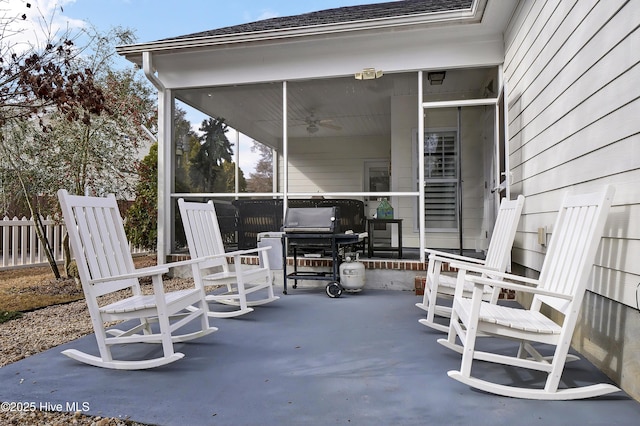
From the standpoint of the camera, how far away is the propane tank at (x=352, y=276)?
445cm

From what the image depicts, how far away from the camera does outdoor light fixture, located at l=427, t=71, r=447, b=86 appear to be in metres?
4.91

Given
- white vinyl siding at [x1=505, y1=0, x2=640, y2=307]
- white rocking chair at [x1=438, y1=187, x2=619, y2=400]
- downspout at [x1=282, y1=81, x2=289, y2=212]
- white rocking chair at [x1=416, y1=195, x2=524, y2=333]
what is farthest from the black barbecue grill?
white rocking chair at [x1=438, y1=187, x2=619, y2=400]

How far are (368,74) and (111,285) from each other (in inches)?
148

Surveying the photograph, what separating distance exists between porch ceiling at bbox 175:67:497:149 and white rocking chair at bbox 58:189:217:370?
10.6 ft

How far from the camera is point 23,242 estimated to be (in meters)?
6.43

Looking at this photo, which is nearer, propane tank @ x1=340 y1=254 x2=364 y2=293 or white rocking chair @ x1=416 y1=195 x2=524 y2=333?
white rocking chair @ x1=416 y1=195 x2=524 y2=333

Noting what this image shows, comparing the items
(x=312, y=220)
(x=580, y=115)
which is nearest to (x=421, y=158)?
(x=312, y=220)

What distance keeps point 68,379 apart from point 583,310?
303 cm

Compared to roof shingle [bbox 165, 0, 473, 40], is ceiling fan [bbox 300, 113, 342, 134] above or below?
below

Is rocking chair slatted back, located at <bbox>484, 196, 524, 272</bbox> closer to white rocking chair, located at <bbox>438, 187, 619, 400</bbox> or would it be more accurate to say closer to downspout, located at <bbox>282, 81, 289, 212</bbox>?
white rocking chair, located at <bbox>438, 187, 619, 400</bbox>

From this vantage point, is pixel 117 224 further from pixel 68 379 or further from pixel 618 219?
pixel 618 219

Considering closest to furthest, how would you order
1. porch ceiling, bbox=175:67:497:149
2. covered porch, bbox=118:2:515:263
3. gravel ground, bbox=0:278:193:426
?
gravel ground, bbox=0:278:193:426 → covered porch, bbox=118:2:515:263 → porch ceiling, bbox=175:67:497:149

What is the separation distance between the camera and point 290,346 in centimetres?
271

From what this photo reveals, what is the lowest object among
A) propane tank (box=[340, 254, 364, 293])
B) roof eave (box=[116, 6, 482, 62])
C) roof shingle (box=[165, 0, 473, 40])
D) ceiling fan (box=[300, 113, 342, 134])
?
propane tank (box=[340, 254, 364, 293])
